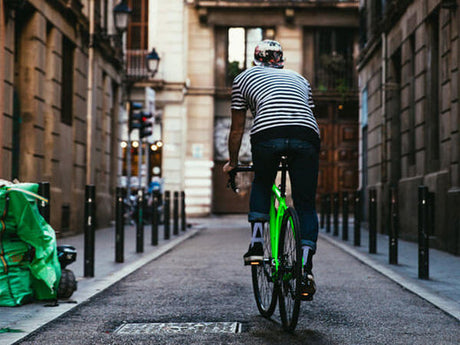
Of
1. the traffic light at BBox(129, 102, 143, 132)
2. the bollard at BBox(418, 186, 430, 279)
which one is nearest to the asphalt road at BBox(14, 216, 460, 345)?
the bollard at BBox(418, 186, 430, 279)

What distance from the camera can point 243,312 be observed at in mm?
5852

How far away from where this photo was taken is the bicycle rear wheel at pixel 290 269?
4.60 meters

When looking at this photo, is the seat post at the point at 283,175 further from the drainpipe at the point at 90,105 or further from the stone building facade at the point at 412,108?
the drainpipe at the point at 90,105

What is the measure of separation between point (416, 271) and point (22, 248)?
471cm

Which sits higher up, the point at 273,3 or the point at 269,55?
the point at 273,3

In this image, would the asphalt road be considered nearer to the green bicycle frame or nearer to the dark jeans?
the green bicycle frame

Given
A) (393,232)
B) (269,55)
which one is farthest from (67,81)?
(269,55)

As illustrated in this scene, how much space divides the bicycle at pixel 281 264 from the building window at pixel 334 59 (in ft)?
82.1

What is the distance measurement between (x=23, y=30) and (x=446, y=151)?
7389mm

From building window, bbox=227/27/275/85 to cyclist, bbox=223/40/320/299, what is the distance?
25415 millimetres

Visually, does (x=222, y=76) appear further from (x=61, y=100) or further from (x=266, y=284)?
(x=266, y=284)

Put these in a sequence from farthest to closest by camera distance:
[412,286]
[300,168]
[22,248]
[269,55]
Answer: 1. [412,286]
2. [22,248]
3. [269,55]
4. [300,168]

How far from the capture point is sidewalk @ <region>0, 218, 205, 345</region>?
210 inches

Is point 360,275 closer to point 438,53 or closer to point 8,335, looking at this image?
point 8,335
